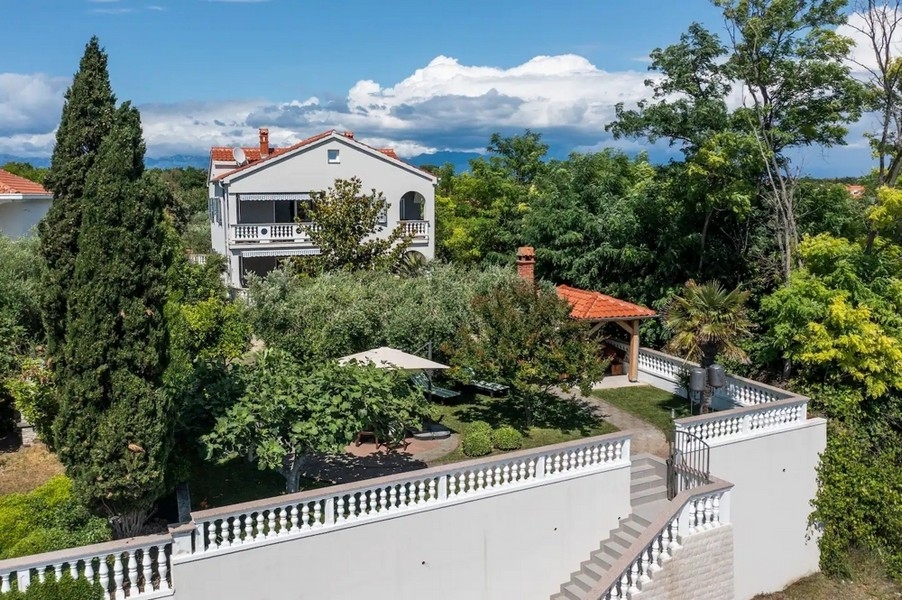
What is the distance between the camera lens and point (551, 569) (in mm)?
13945

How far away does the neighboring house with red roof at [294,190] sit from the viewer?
32.7 metres

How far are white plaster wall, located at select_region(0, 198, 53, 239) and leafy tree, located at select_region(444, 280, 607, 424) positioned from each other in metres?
20.7

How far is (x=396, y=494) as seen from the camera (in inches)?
499

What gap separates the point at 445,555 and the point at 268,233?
23.2 meters

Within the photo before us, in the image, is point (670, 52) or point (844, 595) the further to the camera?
point (670, 52)

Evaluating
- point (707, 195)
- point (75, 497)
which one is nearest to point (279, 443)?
point (75, 497)

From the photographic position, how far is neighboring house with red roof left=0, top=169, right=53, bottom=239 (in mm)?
26203

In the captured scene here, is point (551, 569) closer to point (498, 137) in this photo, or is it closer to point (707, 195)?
point (707, 195)

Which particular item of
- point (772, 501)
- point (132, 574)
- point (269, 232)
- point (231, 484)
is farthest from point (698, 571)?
point (269, 232)

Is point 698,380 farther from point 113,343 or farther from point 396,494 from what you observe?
point 113,343

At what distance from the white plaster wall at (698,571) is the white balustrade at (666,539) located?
0.13 m

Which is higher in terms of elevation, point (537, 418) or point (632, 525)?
point (537, 418)

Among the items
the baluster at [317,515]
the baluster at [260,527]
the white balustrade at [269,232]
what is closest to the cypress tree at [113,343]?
Answer: the baluster at [260,527]

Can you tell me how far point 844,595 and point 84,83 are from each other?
64.7 ft
